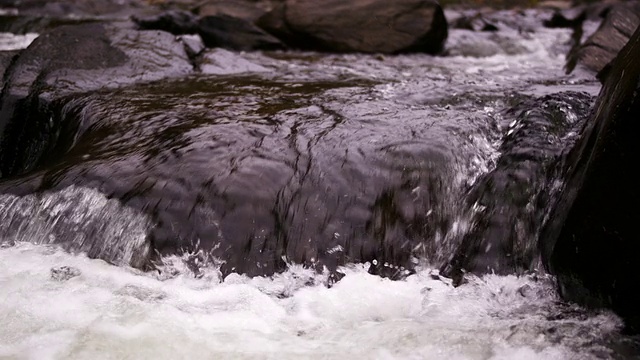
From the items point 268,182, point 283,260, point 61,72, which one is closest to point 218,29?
point 61,72

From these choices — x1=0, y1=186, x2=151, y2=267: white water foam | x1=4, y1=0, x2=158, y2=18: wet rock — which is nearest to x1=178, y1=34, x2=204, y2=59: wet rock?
x1=0, y1=186, x2=151, y2=267: white water foam

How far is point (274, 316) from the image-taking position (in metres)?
2.60

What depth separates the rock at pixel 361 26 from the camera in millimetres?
7160

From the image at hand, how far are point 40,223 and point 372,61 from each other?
4.21 metres

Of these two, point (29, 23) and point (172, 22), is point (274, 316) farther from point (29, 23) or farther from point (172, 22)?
point (29, 23)

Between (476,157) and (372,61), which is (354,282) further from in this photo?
(372,61)

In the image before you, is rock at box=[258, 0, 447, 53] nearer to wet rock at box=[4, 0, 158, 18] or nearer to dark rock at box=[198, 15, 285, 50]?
dark rock at box=[198, 15, 285, 50]

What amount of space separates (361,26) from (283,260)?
15.7 feet

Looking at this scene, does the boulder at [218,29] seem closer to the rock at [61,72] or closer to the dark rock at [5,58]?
the rock at [61,72]

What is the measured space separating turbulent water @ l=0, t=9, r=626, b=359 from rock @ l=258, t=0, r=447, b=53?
2.61 m

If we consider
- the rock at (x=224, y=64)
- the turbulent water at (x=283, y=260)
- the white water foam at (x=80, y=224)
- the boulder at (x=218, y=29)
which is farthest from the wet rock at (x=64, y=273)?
the boulder at (x=218, y=29)

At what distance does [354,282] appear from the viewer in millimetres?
2850

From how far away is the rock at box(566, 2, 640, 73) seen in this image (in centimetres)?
614

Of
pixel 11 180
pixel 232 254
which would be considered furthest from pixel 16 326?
pixel 11 180
